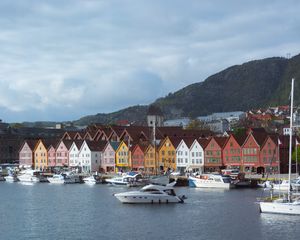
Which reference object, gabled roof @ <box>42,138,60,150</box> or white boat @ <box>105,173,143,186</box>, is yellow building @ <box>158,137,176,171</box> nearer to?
white boat @ <box>105,173,143,186</box>

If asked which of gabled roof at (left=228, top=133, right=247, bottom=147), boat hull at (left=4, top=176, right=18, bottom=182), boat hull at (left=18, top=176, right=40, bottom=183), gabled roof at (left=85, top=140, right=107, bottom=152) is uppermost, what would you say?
gabled roof at (left=228, top=133, right=247, bottom=147)

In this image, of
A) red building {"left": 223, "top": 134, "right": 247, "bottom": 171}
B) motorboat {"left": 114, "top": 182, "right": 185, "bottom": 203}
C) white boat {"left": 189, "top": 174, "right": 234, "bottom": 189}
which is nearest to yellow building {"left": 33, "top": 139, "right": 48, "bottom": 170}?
red building {"left": 223, "top": 134, "right": 247, "bottom": 171}

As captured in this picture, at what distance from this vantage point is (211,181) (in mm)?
92625

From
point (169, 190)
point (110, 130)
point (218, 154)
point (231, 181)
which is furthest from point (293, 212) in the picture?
point (110, 130)

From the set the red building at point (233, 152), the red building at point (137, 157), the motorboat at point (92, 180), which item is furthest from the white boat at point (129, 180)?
the red building at point (137, 157)

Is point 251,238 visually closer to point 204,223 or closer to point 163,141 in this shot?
point 204,223

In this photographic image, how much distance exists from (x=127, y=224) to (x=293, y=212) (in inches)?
607

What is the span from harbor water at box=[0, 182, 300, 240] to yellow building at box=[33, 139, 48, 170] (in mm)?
78743

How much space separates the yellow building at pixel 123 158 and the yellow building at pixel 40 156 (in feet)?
93.4

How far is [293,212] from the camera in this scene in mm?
56000

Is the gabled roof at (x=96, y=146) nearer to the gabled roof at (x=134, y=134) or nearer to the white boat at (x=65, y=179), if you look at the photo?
the gabled roof at (x=134, y=134)

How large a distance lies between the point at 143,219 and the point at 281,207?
13040mm

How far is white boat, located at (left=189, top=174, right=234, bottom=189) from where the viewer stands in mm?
91000

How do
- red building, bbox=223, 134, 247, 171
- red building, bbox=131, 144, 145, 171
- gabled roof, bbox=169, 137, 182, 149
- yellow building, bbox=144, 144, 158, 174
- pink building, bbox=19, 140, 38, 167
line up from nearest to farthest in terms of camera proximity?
red building, bbox=223, 134, 247, 171
gabled roof, bbox=169, 137, 182, 149
yellow building, bbox=144, 144, 158, 174
red building, bbox=131, 144, 145, 171
pink building, bbox=19, 140, 38, 167
